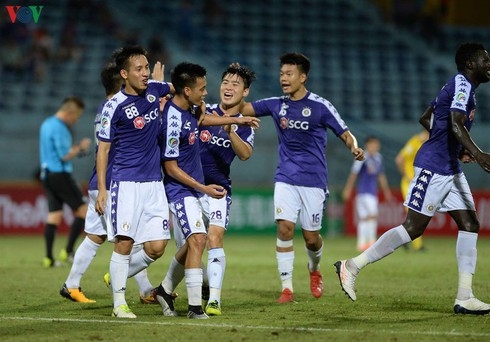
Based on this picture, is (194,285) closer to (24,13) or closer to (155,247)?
(155,247)

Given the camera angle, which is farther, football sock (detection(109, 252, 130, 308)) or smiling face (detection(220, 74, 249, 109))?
smiling face (detection(220, 74, 249, 109))

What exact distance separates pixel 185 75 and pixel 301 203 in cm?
250

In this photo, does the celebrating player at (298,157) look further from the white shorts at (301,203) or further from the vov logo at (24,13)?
the vov logo at (24,13)

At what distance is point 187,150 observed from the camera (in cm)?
954

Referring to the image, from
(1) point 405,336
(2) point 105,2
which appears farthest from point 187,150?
(2) point 105,2

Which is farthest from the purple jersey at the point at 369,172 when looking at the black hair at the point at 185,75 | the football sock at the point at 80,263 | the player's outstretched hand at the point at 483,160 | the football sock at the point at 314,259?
the black hair at the point at 185,75

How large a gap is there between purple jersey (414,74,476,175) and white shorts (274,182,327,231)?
160 cm

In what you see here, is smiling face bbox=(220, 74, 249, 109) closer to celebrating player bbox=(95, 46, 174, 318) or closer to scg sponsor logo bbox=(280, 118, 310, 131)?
scg sponsor logo bbox=(280, 118, 310, 131)

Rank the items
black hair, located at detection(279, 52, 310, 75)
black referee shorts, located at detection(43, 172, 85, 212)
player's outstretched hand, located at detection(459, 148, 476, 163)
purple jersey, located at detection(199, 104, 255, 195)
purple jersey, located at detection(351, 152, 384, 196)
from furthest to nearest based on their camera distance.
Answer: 1. purple jersey, located at detection(351, 152, 384, 196)
2. black referee shorts, located at detection(43, 172, 85, 212)
3. black hair, located at detection(279, 52, 310, 75)
4. purple jersey, located at detection(199, 104, 255, 195)
5. player's outstretched hand, located at detection(459, 148, 476, 163)

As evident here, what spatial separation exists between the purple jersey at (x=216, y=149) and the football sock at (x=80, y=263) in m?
1.58

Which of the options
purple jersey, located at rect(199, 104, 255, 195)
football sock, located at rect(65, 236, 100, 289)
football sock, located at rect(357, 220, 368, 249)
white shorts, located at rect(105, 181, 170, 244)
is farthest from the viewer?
football sock, located at rect(357, 220, 368, 249)

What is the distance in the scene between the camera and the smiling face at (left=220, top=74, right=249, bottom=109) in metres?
10.2

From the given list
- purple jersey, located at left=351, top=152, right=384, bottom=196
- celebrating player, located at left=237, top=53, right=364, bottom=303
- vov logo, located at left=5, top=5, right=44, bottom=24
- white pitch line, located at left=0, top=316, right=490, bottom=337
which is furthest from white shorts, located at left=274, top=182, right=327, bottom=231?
purple jersey, located at left=351, top=152, right=384, bottom=196

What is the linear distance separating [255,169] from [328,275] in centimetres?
979
